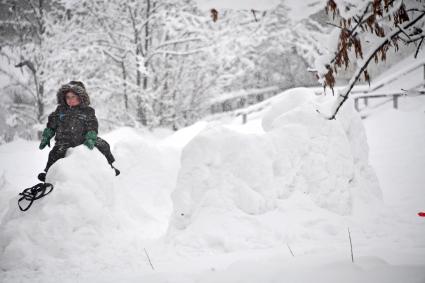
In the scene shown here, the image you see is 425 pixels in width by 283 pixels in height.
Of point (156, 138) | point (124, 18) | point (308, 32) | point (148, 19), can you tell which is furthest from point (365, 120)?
point (124, 18)

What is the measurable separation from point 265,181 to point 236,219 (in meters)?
0.63

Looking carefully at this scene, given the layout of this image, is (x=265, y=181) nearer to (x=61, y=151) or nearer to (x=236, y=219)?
(x=236, y=219)

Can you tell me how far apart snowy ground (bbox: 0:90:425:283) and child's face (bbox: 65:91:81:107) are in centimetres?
82

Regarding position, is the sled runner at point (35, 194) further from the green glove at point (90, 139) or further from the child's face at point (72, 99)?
the child's face at point (72, 99)

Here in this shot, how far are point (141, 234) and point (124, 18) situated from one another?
10897mm

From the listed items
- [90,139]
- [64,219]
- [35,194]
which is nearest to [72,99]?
[90,139]

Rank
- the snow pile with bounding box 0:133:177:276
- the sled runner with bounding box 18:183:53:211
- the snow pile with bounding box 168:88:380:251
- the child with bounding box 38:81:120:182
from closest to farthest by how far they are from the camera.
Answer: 1. the snow pile with bounding box 0:133:177:276
2. the snow pile with bounding box 168:88:380:251
3. the sled runner with bounding box 18:183:53:211
4. the child with bounding box 38:81:120:182

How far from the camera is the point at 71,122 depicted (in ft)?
16.5

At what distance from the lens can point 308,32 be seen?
14.2 meters

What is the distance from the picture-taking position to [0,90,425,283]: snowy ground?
3.01 metres

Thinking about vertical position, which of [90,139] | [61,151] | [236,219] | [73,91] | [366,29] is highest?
[366,29]

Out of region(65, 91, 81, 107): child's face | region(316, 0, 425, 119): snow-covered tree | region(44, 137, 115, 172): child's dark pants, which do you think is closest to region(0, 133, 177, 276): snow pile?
region(44, 137, 115, 172): child's dark pants

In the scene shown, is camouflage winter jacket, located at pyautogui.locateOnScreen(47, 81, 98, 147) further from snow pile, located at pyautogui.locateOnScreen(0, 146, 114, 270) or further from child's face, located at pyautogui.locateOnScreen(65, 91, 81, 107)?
snow pile, located at pyautogui.locateOnScreen(0, 146, 114, 270)

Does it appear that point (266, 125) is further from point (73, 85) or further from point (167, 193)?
point (73, 85)
